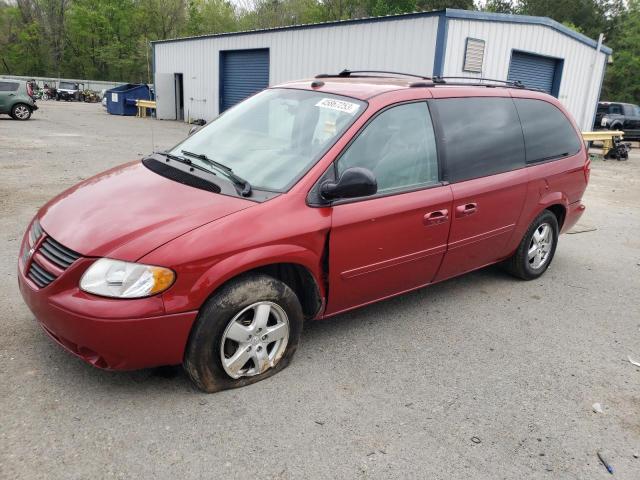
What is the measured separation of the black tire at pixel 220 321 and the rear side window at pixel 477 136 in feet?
5.51

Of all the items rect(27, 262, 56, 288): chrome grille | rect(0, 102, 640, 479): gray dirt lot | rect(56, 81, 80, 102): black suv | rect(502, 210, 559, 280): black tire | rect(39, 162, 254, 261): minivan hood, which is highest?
rect(39, 162, 254, 261): minivan hood

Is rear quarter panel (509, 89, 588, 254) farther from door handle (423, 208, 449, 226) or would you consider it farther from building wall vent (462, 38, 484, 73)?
building wall vent (462, 38, 484, 73)

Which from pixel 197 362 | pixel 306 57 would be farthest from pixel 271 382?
pixel 306 57

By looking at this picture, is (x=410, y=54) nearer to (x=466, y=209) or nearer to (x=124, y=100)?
(x=466, y=209)

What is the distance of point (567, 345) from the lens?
153 inches

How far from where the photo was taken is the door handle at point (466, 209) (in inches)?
155

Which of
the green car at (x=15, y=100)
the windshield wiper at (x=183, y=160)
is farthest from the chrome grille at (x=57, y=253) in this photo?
the green car at (x=15, y=100)

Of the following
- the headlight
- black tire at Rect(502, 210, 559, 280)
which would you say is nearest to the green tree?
black tire at Rect(502, 210, 559, 280)

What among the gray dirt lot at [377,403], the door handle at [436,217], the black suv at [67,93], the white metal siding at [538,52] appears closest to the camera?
the gray dirt lot at [377,403]

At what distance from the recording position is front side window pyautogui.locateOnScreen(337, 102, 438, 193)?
3.44 metres

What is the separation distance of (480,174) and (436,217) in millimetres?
677

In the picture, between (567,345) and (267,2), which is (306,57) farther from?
(267,2)

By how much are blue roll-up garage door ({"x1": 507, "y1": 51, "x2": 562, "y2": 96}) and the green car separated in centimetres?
1734

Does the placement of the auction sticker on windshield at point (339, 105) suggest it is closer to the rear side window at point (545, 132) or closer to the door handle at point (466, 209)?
the door handle at point (466, 209)
